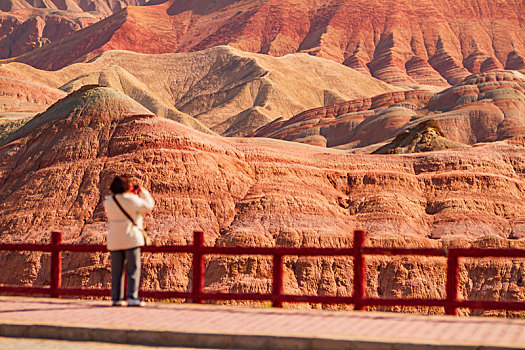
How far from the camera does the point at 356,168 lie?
40125mm

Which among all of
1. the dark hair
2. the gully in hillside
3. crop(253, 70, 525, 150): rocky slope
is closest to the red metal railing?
the gully in hillside

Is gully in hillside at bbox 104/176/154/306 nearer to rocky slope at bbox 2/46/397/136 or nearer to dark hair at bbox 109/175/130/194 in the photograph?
dark hair at bbox 109/175/130/194

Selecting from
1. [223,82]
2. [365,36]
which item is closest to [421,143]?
[223,82]

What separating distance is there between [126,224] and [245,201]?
22.9 meters

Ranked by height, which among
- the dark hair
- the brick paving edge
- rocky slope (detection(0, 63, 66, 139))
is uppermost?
rocky slope (detection(0, 63, 66, 139))

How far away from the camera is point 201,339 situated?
32.6ft

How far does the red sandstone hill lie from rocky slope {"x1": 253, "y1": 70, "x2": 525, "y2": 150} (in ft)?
170

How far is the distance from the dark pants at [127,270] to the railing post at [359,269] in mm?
3323

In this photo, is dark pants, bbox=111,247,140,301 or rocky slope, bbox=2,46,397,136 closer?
dark pants, bbox=111,247,140,301

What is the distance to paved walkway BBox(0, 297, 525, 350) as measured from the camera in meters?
9.57

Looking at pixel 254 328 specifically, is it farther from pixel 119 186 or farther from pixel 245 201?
pixel 245 201

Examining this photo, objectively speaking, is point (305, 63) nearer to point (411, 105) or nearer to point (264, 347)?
point (411, 105)

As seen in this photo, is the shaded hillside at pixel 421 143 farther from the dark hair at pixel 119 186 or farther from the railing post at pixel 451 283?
the dark hair at pixel 119 186

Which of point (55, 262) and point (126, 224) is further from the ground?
point (126, 224)
